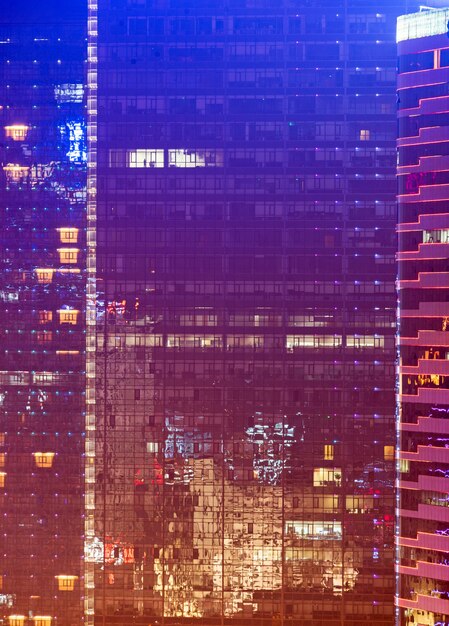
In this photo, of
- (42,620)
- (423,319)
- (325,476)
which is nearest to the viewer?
(423,319)

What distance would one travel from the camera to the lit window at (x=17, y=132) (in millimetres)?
82938

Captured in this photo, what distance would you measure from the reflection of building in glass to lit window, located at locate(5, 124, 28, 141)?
92.4 ft

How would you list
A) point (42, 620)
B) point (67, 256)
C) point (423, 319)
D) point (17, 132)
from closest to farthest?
point (423, 319) → point (67, 256) → point (17, 132) → point (42, 620)

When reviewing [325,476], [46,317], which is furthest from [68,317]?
[325,476]

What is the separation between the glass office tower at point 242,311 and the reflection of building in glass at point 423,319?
1.24 metres

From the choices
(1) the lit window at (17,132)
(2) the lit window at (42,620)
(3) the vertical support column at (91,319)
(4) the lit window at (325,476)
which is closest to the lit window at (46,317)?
(3) the vertical support column at (91,319)

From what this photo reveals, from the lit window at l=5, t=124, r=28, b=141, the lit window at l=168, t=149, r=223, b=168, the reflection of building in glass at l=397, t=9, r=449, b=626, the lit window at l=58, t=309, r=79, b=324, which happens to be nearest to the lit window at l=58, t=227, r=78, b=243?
the lit window at l=58, t=309, r=79, b=324

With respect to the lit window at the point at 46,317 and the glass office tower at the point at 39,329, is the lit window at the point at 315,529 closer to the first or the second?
the glass office tower at the point at 39,329

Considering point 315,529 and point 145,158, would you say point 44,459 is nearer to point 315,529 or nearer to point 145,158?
point 315,529

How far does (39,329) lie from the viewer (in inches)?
3270

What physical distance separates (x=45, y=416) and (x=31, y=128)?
21.8m

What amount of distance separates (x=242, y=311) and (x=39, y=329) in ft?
50.7

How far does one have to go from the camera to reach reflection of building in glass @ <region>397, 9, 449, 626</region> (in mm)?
79562

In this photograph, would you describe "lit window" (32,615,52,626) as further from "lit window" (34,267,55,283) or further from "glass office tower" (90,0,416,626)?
"lit window" (34,267,55,283)
